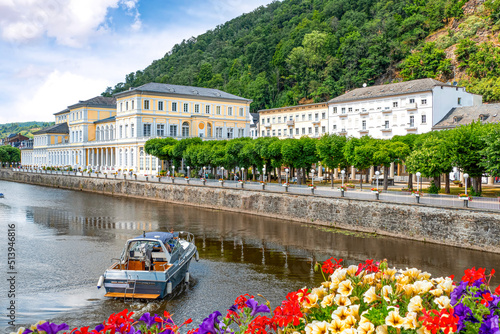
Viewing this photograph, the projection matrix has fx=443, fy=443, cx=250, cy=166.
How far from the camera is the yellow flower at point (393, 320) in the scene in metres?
4.52

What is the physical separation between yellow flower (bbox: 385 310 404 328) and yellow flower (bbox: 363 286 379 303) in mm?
585

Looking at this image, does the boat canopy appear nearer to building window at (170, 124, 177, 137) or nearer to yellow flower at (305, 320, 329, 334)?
yellow flower at (305, 320, 329, 334)

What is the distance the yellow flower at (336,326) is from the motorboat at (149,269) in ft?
47.9

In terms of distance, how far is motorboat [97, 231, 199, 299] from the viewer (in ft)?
59.7

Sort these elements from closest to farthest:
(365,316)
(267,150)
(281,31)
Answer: (365,316), (267,150), (281,31)

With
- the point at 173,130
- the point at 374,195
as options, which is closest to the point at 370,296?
the point at 374,195

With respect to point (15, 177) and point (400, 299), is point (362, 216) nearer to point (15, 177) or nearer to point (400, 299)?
point (400, 299)

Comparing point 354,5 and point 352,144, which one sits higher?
point 354,5

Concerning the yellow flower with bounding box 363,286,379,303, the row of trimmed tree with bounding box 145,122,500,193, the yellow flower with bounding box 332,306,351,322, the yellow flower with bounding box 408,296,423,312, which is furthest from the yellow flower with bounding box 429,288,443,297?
the row of trimmed tree with bounding box 145,122,500,193

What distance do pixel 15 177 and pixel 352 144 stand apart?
88.5 metres

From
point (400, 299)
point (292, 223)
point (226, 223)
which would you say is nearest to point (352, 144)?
point (292, 223)

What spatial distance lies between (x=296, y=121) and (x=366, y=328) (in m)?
84.4

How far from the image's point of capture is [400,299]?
5363 millimetres

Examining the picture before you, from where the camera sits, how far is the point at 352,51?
4200 inches
